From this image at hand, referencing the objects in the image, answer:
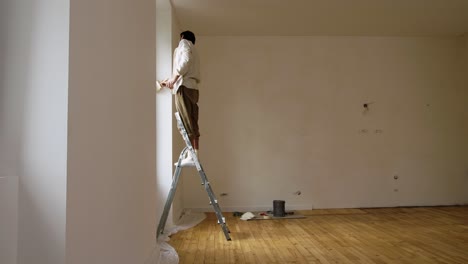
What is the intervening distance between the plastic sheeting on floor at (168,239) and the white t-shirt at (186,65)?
4.25 ft

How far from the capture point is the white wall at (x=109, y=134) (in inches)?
37.1

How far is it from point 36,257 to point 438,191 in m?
5.15

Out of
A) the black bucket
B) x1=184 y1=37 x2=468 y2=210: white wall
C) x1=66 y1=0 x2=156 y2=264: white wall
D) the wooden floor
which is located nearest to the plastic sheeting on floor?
the wooden floor

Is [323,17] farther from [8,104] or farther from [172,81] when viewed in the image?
[8,104]

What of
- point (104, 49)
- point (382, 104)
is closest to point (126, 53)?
point (104, 49)

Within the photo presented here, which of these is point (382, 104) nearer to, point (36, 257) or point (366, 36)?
point (366, 36)

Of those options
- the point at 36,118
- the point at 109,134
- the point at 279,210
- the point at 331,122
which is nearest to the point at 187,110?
the point at 109,134

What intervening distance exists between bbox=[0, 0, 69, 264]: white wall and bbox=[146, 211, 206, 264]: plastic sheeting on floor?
3.74 ft

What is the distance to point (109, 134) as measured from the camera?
4.03 ft

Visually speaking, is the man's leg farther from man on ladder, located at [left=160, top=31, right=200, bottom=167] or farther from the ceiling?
the ceiling

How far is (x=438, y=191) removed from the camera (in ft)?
15.3

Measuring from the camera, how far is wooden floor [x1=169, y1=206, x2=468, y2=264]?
237 centimetres

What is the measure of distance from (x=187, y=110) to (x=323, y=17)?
7.11ft

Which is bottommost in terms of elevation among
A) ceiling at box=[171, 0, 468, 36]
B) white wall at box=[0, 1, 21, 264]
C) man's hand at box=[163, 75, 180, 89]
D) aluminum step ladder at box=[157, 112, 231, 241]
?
aluminum step ladder at box=[157, 112, 231, 241]
